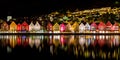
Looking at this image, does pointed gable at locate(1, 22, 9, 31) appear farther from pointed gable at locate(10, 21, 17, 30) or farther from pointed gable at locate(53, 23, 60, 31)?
pointed gable at locate(53, 23, 60, 31)

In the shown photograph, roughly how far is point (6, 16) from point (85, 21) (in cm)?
494

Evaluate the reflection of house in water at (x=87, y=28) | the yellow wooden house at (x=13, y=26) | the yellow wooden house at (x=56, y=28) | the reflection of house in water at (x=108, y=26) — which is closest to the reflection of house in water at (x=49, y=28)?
the yellow wooden house at (x=56, y=28)

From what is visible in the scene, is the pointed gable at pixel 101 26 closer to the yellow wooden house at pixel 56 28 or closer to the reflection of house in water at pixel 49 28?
the yellow wooden house at pixel 56 28

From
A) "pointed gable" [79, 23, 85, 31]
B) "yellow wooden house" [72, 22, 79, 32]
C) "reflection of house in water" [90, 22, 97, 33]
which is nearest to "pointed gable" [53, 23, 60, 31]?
"yellow wooden house" [72, 22, 79, 32]

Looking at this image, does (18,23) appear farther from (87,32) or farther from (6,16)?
(87,32)

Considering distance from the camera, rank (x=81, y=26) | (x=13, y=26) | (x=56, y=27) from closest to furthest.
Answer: (x=81, y=26) < (x=56, y=27) < (x=13, y=26)

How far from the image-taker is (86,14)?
27.2 m

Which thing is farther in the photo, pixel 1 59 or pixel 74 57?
pixel 74 57

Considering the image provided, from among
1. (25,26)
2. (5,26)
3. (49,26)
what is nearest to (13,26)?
(5,26)

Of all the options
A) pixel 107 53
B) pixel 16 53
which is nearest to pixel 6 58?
pixel 16 53

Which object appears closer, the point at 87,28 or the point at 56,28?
the point at 87,28

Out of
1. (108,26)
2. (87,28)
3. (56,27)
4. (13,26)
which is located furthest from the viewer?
(13,26)

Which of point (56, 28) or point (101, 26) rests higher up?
point (101, 26)

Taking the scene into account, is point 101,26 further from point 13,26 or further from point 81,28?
point 13,26
